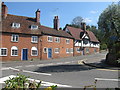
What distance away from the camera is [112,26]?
15.6 meters

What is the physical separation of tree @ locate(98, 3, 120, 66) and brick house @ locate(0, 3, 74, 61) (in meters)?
15.4

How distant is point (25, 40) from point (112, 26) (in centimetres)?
1797

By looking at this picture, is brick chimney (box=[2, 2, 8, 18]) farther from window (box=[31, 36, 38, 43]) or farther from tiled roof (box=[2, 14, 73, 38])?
window (box=[31, 36, 38, 43])

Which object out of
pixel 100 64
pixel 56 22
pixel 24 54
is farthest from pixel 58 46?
pixel 100 64

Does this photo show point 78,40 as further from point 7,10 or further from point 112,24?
point 112,24

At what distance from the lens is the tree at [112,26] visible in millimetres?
15031

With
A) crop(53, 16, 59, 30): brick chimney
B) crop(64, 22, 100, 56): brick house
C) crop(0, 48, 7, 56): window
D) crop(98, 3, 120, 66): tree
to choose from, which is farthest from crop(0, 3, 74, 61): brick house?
crop(98, 3, 120, 66): tree

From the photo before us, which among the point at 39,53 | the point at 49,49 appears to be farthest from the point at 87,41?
the point at 39,53

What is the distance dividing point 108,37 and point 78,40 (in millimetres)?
25680

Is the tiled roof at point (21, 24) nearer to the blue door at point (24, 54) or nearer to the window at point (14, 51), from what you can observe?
the window at point (14, 51)

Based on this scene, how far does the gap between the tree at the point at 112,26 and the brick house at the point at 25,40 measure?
50.5 ft

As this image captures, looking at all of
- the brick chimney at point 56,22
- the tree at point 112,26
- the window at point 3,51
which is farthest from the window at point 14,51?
the tree at point 112,26

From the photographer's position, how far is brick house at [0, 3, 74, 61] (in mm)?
24731

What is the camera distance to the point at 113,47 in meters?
17.5
